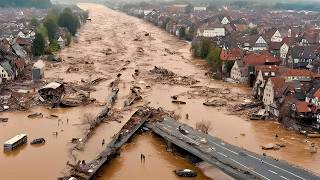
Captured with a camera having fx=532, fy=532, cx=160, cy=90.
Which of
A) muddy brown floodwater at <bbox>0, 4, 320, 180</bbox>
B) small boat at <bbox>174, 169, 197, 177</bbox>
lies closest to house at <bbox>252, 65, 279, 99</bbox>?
muddy brown floodwater at <bbox>0, 4, 320, 180</bbox>

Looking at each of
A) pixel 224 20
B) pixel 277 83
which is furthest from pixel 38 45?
pixel 224 20

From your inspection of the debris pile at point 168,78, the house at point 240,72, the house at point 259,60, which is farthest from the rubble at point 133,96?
the house at point 259,60

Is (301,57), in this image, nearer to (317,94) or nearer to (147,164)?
(317,94)

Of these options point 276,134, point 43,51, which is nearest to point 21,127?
point 276,134

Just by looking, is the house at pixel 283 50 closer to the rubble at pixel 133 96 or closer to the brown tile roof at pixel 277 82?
the brown tile roof at pixel 277 82

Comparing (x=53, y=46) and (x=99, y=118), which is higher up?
(x=53, y=46)

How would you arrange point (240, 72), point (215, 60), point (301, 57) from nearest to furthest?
1. point (240, 72)
2. point (301, 57)
3. point (215, 60)

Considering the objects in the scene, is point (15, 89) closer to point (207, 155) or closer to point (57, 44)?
point (207, 155)
